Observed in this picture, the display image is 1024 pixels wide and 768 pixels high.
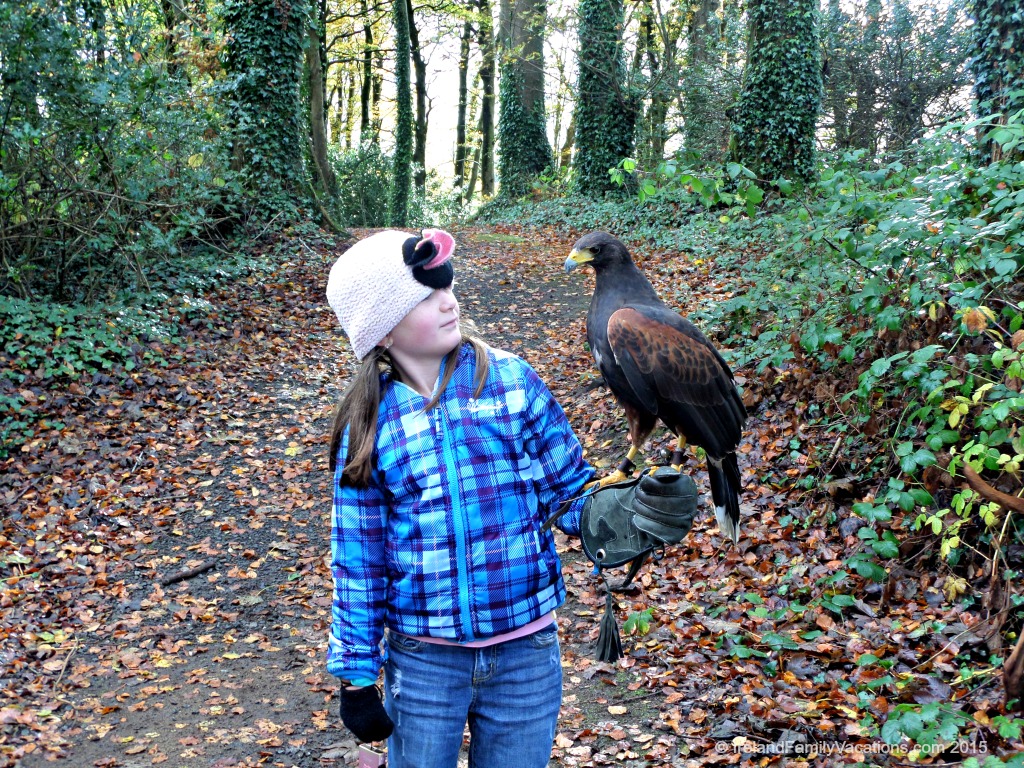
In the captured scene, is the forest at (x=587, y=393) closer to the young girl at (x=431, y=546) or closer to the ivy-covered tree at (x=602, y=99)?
the young girl at (x=431, y=546)

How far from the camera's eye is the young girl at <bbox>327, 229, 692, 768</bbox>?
2178 mm

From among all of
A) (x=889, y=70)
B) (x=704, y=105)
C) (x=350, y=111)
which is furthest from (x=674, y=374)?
(x=350, y=111)

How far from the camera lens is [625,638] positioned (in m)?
4.82

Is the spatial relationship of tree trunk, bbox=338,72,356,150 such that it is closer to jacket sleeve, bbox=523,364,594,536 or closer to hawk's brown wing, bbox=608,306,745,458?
hawk's brown wing, bbox=608,306,745,458

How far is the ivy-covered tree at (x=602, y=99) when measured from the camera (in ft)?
59.4

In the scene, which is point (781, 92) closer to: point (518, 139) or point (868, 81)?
point (868, 81)

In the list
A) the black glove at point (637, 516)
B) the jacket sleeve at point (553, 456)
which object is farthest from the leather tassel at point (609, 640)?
the jacket sleeve at point (553, 456)

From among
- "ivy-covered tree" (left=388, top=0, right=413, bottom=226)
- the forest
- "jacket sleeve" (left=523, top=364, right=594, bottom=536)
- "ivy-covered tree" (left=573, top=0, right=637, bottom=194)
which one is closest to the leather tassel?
"jacket sleeve" (left=523, top=364, right=594, bottom=536)

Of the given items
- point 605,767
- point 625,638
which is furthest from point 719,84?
point 605,767

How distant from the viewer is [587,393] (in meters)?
8.55

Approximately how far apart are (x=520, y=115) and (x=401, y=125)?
3672 millimetres

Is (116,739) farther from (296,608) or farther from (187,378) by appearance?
(187,378)

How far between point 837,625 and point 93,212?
9133 mm

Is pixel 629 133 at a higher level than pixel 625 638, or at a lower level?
higher
